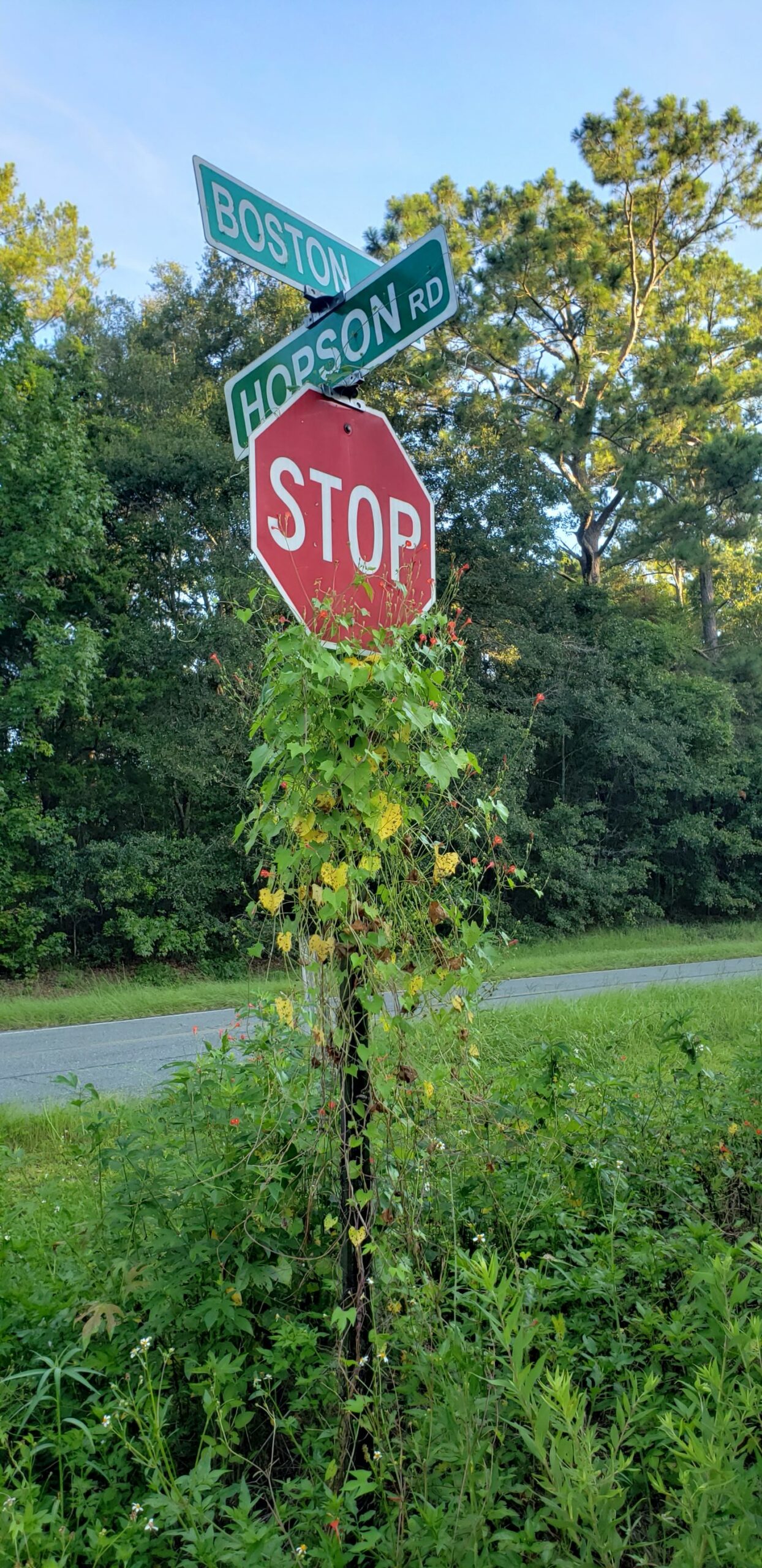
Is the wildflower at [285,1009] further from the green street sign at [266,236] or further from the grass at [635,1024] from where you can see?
the grass at [635,1024]

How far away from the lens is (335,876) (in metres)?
1.84

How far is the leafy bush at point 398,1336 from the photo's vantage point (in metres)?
1.52

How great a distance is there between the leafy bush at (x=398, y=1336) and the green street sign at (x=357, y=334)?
1.42 meters

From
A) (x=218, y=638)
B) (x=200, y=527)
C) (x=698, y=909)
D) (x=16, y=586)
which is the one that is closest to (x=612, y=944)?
(x=698, y=909)

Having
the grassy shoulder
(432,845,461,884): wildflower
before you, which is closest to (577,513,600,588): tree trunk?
the grassy shoulder

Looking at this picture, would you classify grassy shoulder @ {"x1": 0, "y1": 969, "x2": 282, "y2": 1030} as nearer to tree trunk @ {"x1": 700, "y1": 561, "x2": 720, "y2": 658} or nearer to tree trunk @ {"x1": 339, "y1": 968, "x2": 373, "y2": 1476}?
tree trunk @ {"x1": 339, "y1": 968, "x2": 373, "y2": 1476}

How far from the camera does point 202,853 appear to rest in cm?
1478

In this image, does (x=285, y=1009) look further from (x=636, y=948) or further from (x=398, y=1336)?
(x=636, y=948)

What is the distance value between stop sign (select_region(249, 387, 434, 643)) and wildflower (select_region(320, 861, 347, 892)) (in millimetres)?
474

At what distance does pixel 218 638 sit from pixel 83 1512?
13596 mm

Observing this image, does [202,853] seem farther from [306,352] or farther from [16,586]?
[306,352]

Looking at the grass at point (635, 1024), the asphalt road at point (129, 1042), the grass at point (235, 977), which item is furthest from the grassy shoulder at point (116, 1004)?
the grass at point (635, 1024)

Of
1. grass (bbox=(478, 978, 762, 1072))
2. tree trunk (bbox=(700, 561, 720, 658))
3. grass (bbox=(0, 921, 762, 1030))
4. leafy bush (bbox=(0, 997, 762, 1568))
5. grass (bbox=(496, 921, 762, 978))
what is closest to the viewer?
leafy bush (bbox=(0, 997, 762, 1568))

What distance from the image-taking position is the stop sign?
1987 millimetres
